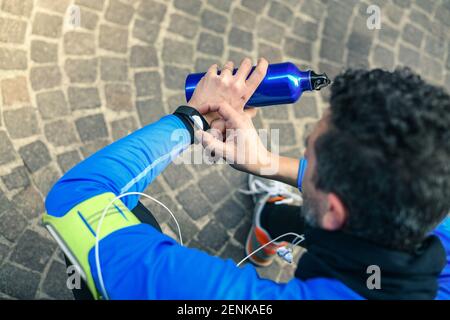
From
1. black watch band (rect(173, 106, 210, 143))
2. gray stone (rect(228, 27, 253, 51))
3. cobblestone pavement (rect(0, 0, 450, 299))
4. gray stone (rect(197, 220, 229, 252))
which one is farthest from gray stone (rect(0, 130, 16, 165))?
gray stone (rect(228, 27, 253, 51))

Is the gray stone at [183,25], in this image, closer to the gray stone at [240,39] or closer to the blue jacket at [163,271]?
the gray stone at [240,39]

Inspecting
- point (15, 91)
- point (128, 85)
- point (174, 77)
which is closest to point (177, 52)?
point (174, 77)

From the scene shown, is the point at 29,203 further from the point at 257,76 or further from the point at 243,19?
the point at 243,19

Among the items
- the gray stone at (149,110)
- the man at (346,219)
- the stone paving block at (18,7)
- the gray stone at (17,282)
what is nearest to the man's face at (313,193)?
the man at (346,219)

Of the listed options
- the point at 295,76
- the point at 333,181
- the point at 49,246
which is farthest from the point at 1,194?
the point at 333,181

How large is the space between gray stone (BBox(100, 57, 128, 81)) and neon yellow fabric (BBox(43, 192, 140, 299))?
1857mm

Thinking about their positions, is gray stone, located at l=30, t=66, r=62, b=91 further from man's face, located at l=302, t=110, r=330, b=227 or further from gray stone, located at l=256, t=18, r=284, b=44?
man's face, located at l=302, t=110, r=330, b=227

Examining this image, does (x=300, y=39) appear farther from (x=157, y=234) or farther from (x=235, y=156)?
(x=157, y=234)

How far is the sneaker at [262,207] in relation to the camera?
3.10 metres

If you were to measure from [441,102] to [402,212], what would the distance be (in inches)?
16.5

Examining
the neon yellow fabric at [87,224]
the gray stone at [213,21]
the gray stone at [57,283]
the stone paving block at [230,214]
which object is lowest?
the gray stone at [57,283]

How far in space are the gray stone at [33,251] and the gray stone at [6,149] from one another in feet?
1.68

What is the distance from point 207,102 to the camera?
2068 millimetres

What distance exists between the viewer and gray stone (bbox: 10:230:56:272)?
281cm
